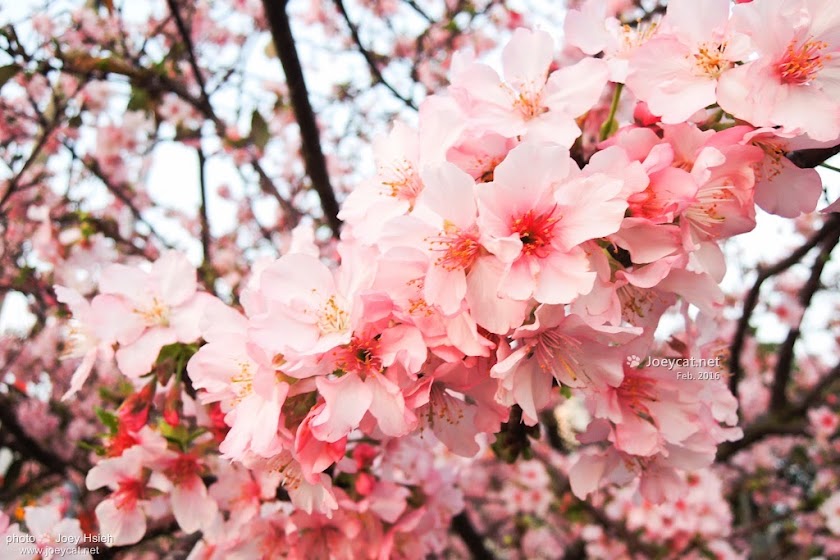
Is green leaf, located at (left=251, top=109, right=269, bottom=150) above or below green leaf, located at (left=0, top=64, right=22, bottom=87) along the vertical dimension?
below

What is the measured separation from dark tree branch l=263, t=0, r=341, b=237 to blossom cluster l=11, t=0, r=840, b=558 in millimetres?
998

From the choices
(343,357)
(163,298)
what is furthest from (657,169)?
(163,298)

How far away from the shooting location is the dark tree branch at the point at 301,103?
1.88m

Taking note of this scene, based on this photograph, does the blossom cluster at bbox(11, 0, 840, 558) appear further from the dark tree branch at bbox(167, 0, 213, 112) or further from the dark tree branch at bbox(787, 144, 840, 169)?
the dark tree branch at bbox(167, 0, 213, 112)

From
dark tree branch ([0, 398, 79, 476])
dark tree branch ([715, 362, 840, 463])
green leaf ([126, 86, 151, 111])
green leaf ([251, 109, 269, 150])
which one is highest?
green leaf ([126, 86, 151, 111])

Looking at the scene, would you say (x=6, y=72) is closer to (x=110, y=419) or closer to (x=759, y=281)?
(x=110, y=419)

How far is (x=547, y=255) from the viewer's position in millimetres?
841

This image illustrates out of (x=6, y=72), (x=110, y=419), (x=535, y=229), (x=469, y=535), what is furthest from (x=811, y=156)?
(x=469, y=535)

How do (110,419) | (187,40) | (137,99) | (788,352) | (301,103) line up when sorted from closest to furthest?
(110,419) < (301,103) < (137,99) < (187,40) < (788,352)

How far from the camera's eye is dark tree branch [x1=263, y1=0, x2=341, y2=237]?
1884 millimetres

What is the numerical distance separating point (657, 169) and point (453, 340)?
376 millimetres

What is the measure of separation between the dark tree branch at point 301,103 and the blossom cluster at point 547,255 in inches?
39.3

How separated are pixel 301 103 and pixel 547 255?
1461mm

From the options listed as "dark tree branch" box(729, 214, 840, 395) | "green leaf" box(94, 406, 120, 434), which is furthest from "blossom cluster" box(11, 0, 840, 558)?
→ "dark tree branch" box(729, 214, 840, 395)
